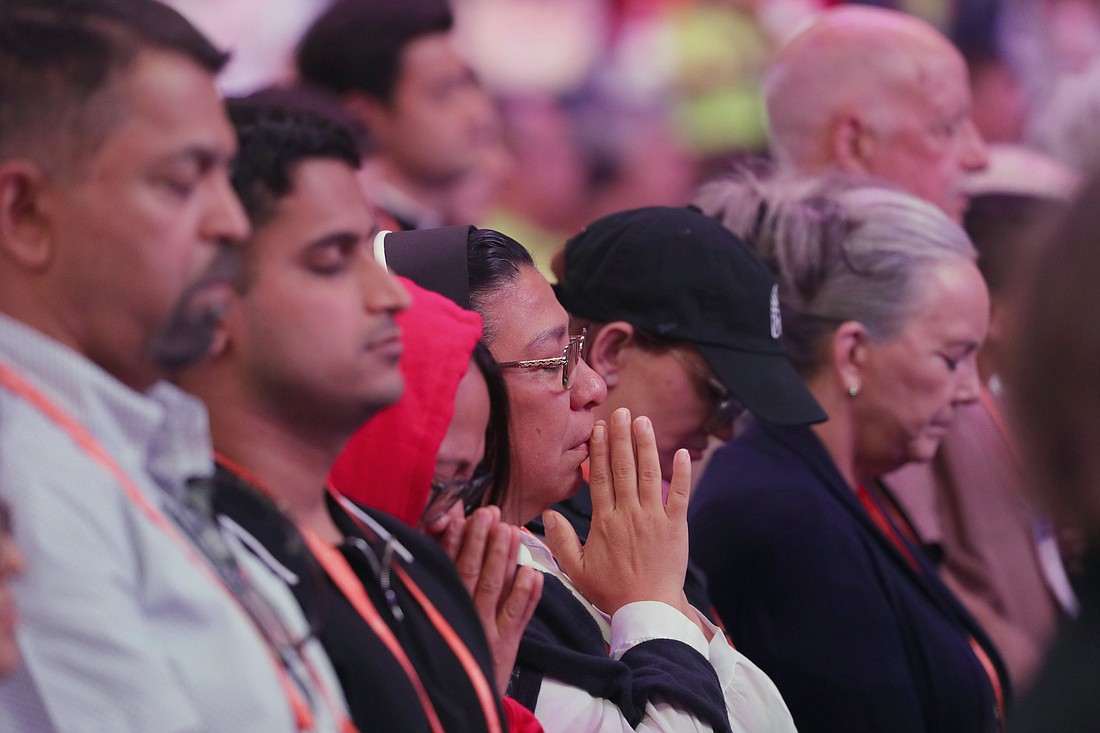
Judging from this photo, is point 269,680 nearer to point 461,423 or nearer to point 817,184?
point 461,423

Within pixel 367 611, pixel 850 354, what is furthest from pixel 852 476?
pixel 367 611

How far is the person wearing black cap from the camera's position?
2678mm

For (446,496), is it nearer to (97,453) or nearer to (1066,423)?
(97,453)

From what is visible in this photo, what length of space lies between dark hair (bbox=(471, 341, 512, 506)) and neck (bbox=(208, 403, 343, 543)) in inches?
18.3

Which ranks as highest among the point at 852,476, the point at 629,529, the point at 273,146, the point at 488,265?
the point at 273,146

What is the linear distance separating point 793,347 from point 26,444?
2158mm

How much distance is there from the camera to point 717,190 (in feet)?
10.9

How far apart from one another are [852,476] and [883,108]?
1.25 metres

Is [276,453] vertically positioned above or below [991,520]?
above

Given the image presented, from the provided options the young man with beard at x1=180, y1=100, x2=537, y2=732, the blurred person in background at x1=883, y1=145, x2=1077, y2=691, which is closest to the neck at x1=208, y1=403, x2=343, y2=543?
the young man with beard at x1=180, y1=100, x2=537, y2=732

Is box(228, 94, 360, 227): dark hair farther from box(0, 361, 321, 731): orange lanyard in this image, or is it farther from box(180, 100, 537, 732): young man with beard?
box(0, 361, 321, 731): orange lanyard

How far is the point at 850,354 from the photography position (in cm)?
312

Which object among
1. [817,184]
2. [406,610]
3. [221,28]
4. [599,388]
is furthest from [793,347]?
[221,28]

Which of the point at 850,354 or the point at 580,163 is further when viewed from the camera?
the point at 580,163
